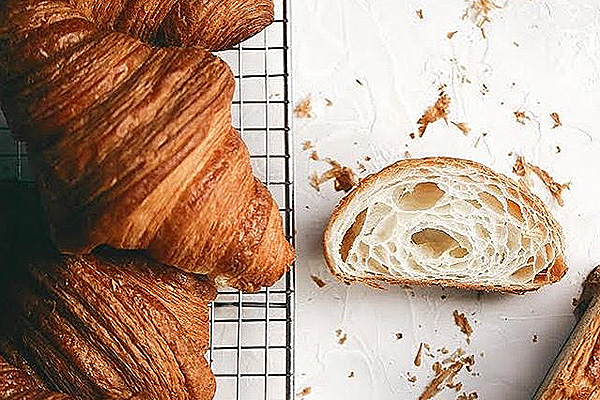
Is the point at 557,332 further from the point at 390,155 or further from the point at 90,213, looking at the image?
the point at 90,213

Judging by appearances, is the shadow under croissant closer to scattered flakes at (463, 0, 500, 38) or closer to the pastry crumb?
the pastry crumb

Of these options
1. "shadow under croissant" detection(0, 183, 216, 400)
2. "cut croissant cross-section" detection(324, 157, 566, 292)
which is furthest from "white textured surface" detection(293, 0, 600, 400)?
"shadow under croissant" detection(0, 183, 216, 400)

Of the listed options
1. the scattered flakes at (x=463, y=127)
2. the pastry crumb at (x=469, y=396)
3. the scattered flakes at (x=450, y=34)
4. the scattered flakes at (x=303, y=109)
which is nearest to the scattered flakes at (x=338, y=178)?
the scattered flakes at (x=303, y=109)

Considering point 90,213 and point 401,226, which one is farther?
point 401,226

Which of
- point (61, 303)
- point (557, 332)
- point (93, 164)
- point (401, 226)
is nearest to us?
A: point (93, 164)

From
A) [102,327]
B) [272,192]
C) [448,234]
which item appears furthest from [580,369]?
[102,327]

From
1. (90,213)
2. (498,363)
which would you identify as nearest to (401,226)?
(498,363)

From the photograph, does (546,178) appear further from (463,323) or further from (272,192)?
(272,192)
